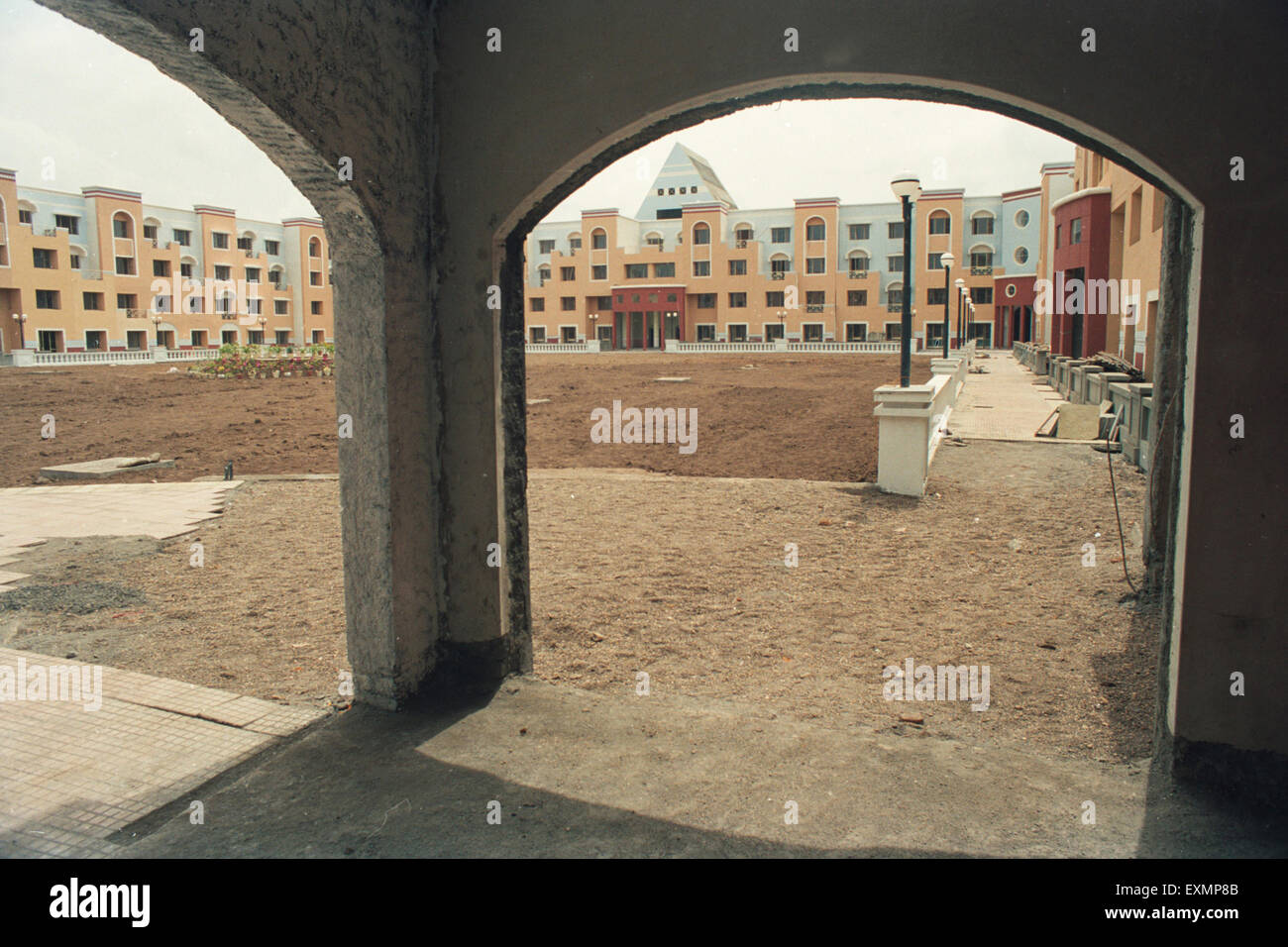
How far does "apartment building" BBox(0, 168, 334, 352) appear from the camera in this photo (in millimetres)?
49250

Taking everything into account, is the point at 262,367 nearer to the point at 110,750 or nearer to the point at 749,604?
the point at 749,604

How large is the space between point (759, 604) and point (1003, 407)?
14928mm

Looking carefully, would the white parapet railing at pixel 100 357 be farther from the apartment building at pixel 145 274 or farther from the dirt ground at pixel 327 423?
the dirt ground at pixel 327 423

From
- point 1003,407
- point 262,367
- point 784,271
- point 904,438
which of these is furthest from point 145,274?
point 904,438

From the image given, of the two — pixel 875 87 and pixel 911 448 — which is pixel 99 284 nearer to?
pixel 911 448

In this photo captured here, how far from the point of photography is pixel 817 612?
6801 millimetres

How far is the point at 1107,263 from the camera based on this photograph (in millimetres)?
26703

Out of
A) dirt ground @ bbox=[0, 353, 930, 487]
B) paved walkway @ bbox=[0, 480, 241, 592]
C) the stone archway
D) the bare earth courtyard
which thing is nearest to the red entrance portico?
dirt ground @ bbox=[0, 353, 930, 487]

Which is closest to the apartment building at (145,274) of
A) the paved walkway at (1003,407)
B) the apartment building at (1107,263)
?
the paved walkway at (1003,407)

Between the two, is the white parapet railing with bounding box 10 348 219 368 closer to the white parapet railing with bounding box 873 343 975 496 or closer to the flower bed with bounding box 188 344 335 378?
the flower bed with bounding box 188 344 335 378

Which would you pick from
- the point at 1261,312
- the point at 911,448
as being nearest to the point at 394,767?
the point at 1261,312

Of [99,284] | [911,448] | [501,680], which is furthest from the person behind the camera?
[99,284]
